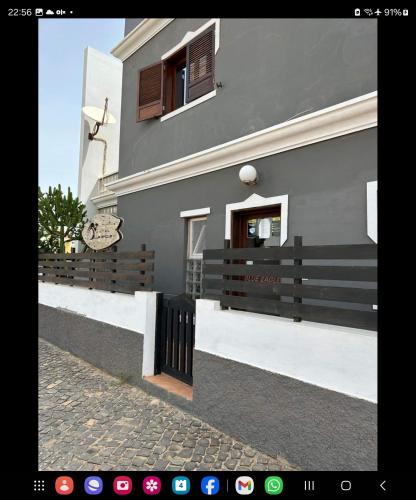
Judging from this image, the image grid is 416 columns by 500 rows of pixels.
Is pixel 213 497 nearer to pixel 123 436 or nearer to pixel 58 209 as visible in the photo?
pixel 123 436

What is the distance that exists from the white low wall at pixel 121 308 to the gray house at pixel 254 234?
0.11ft

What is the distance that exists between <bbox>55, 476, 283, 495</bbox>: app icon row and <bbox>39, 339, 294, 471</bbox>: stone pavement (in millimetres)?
1412

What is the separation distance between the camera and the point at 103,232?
568cm

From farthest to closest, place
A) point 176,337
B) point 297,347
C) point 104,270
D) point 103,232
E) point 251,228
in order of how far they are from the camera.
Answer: point 103,232, point 104,270, point 251,228, point 176,337, point 297,347

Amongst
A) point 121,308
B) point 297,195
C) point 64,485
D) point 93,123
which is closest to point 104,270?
point 121,308

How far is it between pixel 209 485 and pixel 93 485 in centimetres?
55

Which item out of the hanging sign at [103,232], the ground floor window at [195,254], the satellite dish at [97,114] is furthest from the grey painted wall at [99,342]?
the satellite dish at [97,114]

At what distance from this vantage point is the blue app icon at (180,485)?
1.47 metres

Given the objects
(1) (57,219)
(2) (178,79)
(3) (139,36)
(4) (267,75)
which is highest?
(3) (139,36)

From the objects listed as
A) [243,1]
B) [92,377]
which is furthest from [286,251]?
[92,377]

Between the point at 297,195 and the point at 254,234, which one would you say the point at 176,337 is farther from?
the point at 297,195

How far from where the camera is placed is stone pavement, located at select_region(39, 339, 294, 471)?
2785 mm

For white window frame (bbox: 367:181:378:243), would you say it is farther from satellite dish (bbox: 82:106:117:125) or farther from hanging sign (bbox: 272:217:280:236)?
satellite dish (bbox: 82:106:117:125)

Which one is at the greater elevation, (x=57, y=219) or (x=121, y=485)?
(x=57, y=219)
